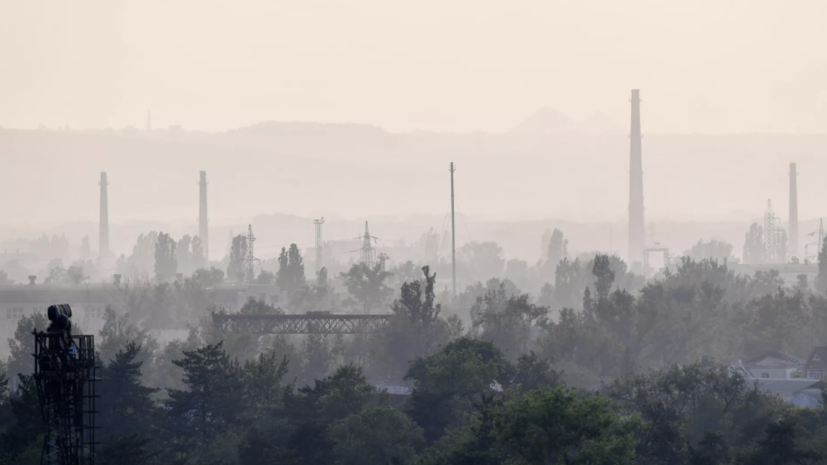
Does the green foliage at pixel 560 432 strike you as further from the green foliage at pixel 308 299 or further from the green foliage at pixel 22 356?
the green foliage at pixel 308 299

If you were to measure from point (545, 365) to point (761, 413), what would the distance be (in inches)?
500

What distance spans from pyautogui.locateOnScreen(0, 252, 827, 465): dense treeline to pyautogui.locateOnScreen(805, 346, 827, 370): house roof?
7.53 m

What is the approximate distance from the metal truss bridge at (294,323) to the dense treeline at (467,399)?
1.03 meters

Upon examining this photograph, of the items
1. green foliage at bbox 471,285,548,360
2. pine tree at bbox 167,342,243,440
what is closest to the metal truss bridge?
green foliage at bbox 471,285,548,360

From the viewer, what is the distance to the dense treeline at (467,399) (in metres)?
46.0

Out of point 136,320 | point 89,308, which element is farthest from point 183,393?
point 89,308

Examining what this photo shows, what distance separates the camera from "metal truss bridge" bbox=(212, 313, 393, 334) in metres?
94.5

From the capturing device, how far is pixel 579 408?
43188 millimetres

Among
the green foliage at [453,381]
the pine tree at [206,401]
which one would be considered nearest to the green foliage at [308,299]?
the green foliage at [453,381]

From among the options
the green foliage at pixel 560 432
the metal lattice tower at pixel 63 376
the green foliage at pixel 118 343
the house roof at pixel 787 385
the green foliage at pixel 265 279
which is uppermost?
the metal lattice tower at pixel 63 376

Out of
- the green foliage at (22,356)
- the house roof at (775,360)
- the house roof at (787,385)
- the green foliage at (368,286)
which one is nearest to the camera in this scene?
the house roof at (787,385)

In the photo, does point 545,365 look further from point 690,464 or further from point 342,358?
point 342,358

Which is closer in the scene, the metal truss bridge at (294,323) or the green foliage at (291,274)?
the metal truss bridge at (294,323)

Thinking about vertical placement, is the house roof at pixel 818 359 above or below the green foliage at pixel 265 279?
below
